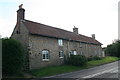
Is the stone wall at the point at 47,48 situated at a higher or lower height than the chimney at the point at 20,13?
lower

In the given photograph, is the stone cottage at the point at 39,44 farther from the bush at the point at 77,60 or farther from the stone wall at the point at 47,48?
the bush at the point at 77,60

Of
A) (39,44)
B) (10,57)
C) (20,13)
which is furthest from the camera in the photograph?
(20,13)

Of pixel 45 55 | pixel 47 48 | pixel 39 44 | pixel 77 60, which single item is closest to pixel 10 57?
pixel 39 44

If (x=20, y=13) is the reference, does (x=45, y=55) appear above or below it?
below

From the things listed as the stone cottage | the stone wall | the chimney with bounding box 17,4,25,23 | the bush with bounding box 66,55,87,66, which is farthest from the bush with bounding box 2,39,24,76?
the bush with bounding box 66,55,87,66

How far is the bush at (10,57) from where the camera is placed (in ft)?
50.6

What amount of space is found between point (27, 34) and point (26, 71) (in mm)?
5874

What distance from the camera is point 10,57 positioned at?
51.4 ft

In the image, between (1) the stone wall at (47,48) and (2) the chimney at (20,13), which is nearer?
(1) the stone wall at (47,48)

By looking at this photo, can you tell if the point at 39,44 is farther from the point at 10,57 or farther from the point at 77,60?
the point at 77,60

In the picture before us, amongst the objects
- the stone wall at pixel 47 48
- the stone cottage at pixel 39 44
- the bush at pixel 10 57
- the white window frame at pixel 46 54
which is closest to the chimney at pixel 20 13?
the stone cottage at pixel 39 44

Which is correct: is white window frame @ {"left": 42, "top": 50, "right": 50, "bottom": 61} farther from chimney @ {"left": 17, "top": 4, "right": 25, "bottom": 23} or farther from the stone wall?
chimney @ {"left": 17, "top": 4, "right": 25, "bottom": 23}

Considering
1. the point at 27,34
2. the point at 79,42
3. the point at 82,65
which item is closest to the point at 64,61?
the point at 82,65

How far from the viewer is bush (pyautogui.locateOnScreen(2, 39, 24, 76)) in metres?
15.4
